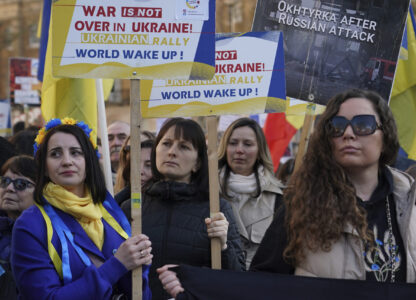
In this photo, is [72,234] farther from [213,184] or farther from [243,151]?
[243,151]

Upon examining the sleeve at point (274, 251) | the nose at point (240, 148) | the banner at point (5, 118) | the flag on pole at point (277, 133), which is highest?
the sleeve at point (274, 251)

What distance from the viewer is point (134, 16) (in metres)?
3.60

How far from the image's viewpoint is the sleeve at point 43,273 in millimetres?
3230

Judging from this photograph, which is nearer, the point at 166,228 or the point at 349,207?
the point at 349,207

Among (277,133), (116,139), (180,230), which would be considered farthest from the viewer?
(277,133)

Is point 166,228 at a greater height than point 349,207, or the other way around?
point 349,207

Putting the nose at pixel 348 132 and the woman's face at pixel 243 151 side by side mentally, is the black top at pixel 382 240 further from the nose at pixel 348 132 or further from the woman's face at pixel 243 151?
Answer: the woman's face at pixel 243 151

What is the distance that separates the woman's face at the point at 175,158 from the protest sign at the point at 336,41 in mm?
1369

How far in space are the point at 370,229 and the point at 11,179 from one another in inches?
104

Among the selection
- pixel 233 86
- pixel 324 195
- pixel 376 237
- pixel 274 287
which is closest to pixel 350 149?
pixel 324 195

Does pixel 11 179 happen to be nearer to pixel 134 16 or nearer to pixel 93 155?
pixel 93 155

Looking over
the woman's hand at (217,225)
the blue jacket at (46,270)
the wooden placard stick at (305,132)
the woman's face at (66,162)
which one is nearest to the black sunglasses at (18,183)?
the woman's face at (66,162)

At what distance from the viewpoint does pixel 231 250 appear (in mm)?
4121

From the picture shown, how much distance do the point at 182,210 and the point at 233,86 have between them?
82cm
